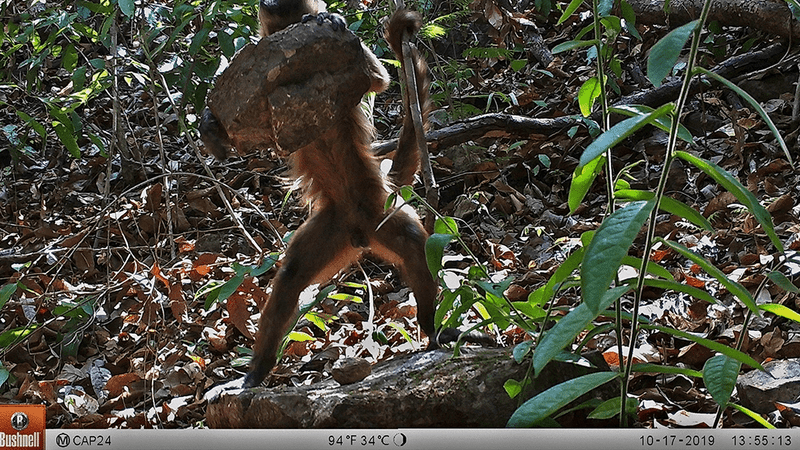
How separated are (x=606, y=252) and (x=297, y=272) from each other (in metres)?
1.92

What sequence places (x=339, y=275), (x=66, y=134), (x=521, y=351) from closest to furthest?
(x=521, y=351) < (x=66, y=134) < (x=339, y=275)

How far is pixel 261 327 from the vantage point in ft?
9.71

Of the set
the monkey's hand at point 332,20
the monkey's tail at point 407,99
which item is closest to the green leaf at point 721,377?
the monkey's hand at point 332,20

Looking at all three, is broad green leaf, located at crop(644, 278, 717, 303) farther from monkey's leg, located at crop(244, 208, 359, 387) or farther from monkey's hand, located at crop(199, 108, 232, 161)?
monkey's leg, located at crop(244, 208, 359, 387)

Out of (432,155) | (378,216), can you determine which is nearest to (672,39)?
(378,216)

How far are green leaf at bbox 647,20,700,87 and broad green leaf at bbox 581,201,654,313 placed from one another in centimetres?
21

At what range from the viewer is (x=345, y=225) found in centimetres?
311

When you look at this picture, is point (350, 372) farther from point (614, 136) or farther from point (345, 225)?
point (614, 136)

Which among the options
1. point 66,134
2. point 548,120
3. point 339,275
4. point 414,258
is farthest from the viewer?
point 548,120

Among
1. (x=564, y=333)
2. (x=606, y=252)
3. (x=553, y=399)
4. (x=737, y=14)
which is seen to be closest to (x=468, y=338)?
(x=553, y=399)

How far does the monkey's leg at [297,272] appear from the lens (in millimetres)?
2951

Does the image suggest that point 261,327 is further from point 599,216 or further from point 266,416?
point 599,216

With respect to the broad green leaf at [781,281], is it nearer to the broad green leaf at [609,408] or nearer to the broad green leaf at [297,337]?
the broad green leaf at [609,408]

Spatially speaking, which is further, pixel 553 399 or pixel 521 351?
pixel 521 351
